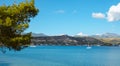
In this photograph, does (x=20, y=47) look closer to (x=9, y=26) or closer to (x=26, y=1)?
(x=9, y=26)

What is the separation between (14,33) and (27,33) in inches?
51.2

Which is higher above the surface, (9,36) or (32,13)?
(32,13)

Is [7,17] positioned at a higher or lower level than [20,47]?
higher

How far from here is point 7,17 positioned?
23.1 meters

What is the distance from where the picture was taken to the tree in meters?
23.2

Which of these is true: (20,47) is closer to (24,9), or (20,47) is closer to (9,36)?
(9,36)

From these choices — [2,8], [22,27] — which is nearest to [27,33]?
[22,27]

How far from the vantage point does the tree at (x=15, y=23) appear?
23156mm

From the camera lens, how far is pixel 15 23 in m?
23.8

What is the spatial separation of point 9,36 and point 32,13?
2.54m

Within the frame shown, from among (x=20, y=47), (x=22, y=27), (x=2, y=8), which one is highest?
(x=2, y=8)

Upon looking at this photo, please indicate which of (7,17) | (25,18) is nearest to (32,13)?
(25,18)

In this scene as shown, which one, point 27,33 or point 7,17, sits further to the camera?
point 27,33

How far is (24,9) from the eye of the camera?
24.1m
